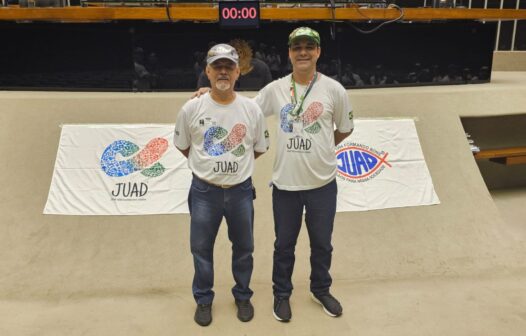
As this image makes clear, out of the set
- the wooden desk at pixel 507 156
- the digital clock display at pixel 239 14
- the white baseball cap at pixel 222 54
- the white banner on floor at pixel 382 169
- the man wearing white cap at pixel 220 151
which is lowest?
the wooden desk at pixel 507 156

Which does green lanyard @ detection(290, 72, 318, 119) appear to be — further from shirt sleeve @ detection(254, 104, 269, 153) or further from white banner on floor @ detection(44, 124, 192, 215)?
white banner on floor @ detection(44, 124, 192, 215)

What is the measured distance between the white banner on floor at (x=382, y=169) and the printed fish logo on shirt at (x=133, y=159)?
60.6 inches

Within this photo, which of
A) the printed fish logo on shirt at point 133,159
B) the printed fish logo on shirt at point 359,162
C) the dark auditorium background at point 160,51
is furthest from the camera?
the dark auditorium background at point 160,51

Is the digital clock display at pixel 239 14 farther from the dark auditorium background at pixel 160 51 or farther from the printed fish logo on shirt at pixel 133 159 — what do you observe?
the printed fish logo on shirt at pixel 133 159

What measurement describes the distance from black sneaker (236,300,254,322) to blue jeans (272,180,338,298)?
0.60 ft

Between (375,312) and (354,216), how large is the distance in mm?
983

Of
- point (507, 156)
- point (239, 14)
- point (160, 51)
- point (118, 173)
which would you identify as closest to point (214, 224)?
point (118, 173)

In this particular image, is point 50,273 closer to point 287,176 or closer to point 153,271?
point 153,271

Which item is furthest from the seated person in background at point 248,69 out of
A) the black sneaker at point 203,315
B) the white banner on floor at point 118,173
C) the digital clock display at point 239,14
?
the black sneaker at point 203,315

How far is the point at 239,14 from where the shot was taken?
14.8 feet

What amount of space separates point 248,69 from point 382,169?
6.68 ft

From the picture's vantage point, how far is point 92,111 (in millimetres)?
4055

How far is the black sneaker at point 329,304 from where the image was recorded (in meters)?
2.58

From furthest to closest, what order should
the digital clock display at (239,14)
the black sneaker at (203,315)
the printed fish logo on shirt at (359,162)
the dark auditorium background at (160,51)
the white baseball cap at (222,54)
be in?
the dark auditorium background at (160,51)
the digital clock display at (239,14)
the printed fish logo on shirt at (359,162)
the black sneaker at (203,315)
the white baseball cap at (222,54)
